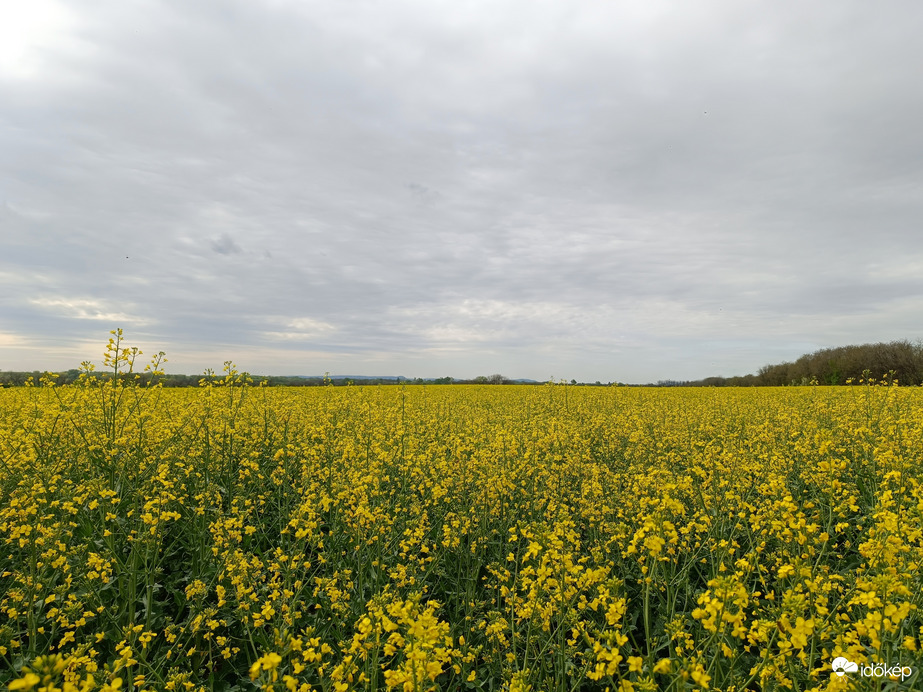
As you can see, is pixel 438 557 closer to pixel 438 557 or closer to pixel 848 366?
pixel 438 557

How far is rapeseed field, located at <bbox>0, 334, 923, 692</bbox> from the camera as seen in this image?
8.78 ft

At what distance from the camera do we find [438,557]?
14.7ft

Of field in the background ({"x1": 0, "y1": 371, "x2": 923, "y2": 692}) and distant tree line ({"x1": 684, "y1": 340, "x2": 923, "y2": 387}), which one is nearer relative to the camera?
field in the background ({"x1": 0, "y1": 371, "x2": 923, "y2": 692})

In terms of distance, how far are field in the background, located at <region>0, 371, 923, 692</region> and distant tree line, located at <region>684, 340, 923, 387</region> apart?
110 ft

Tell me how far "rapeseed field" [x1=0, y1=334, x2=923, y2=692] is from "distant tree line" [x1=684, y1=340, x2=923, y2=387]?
3352cm

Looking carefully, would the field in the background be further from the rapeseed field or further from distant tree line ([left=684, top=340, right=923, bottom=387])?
distant tree line ([left=684, top=340, right=923, bottom=387])

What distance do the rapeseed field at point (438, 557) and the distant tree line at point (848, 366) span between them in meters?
33.5

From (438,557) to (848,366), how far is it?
49.0m

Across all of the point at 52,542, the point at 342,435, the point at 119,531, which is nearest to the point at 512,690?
the point at 52,542

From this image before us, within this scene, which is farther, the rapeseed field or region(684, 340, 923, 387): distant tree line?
region(684, 340, 923, 387): distant tree line

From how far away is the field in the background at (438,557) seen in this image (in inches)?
106

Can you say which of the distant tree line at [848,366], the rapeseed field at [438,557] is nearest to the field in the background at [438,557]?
the rapeseed field at [438,557]

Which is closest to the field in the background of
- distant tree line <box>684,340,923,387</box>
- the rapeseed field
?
the rapeseed field

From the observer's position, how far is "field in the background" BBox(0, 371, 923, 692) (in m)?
2.70
